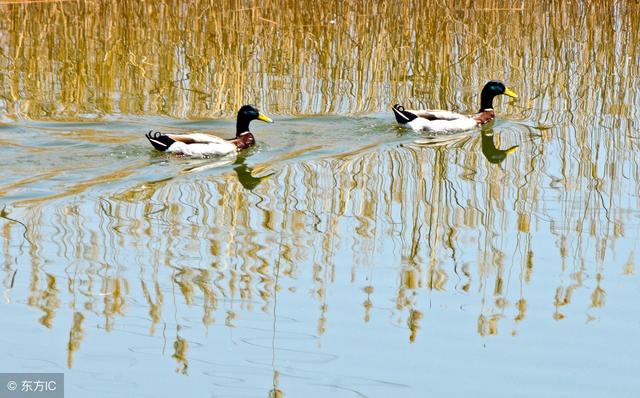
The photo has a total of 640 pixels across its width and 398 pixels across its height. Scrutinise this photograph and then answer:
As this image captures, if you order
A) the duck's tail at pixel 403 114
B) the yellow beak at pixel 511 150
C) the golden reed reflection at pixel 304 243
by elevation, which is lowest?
the golden reed reflection at pixel 304 243

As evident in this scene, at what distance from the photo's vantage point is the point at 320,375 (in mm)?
6152

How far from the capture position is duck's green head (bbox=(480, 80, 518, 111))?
46.0 feet

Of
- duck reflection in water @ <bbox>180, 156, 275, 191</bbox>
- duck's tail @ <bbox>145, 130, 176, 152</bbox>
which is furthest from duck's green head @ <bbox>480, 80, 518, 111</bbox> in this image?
duck's tail @ <bbox>145, 130, 176, 152</bbox>

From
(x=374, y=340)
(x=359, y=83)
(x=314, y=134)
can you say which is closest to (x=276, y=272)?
(x=374, y=340)

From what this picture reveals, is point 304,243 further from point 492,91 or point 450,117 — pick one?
point 492,91

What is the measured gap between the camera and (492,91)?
1404cm

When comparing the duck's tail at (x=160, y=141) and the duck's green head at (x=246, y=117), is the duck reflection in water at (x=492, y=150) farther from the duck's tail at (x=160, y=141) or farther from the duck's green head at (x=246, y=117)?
the duck's tail at (x=160, y=141)

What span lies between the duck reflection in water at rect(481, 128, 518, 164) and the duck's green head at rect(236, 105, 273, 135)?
2.37 metres

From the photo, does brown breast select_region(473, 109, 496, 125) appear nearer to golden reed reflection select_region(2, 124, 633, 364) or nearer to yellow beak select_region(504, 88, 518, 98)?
yellow beak select_region(504, 88, 518, 98)

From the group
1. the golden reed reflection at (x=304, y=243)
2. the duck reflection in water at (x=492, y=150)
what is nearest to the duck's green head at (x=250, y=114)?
the golden reed reflection at (x=304, y=243)

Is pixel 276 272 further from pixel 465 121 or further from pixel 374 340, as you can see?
pixel 465 121

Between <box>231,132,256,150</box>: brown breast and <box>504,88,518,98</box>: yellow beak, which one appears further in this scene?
<box>504,88,518,98</box>: yellow beak

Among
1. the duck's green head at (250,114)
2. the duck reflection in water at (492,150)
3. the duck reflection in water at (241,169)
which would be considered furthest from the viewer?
the duck's green head at (250,114)

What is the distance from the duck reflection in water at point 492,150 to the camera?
12.0 meters
